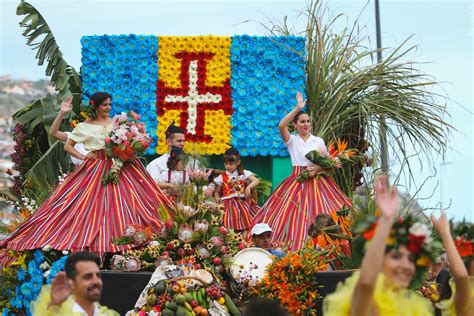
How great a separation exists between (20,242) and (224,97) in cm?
586

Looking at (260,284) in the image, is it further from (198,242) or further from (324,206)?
(324,206)

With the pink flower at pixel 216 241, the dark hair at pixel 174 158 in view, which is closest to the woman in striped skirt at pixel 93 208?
the pink flower at pixel 216 241

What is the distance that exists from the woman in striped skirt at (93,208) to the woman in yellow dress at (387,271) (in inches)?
195

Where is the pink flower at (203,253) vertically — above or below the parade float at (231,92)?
below

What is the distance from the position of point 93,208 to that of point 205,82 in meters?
5.66

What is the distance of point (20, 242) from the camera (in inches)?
413

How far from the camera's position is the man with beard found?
586 cm

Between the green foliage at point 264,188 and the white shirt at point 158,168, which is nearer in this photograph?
the white shirt at point 158,168

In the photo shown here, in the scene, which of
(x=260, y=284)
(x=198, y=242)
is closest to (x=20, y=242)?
(x=198, y=242)

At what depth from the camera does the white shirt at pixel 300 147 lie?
12039 mm

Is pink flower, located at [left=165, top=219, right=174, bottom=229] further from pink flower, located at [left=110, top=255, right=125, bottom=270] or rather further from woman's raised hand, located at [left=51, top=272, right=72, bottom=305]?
woman's raised hand, located at [left=51, top=272, right=72, bottom=305]

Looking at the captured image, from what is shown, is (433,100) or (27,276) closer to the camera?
(27,276)

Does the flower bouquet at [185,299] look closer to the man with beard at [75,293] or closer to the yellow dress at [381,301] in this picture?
the man with beard at [75,293]

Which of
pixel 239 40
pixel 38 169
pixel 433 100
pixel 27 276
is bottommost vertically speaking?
pixel 27 276
